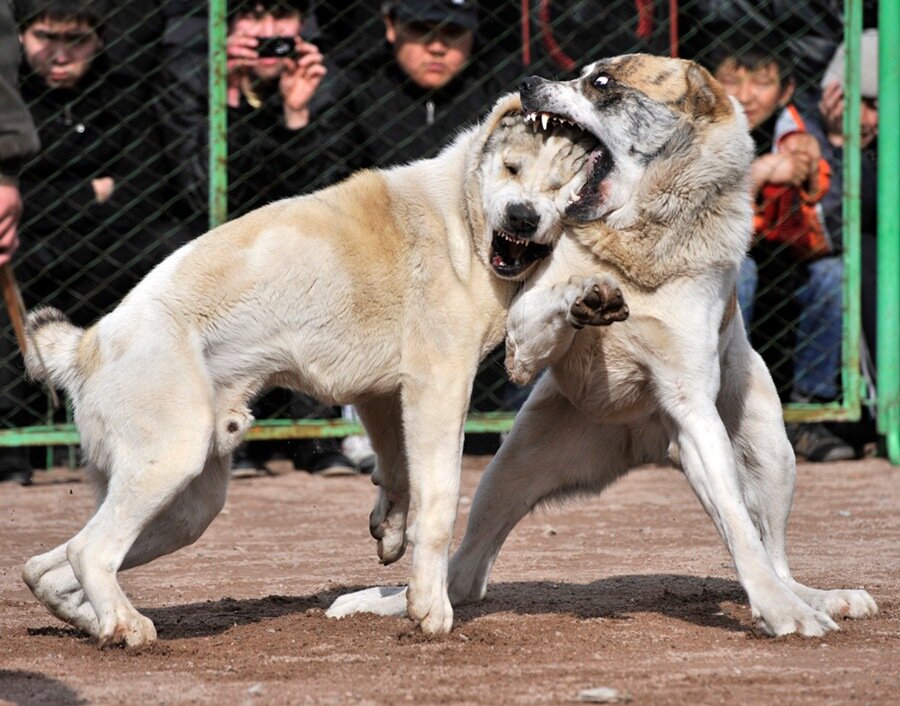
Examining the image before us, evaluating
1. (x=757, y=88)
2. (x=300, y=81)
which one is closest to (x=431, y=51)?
(x=300, y=81)

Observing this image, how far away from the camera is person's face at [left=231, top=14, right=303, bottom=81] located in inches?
300

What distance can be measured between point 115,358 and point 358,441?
392 centimetres

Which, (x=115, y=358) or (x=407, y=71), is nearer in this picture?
(x=115, y=358)

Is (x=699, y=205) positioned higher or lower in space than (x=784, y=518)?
higher

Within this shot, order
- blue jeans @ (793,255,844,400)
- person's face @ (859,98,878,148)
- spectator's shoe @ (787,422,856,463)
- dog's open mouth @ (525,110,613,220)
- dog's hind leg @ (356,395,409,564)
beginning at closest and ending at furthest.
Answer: dog's open mouth @ (525,110,613,220) → dog's hind leg @ (356,395,409,564) → blue jeans @ (793,255,844,400) → spectator's shoe @ (787,422,856,463) → person's face @ (859,98,878,148)

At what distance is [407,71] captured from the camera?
7.73 meters

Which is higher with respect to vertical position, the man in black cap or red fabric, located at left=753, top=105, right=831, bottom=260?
the man in black cap

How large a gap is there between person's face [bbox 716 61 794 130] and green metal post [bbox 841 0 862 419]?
14.5 inches

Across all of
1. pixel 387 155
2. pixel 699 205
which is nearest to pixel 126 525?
pixel 699 205

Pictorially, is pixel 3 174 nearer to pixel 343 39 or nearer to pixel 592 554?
pixel 592 554

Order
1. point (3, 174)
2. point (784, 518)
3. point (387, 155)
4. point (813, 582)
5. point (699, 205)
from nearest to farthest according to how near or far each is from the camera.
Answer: point (3, 174) → point (699, 205) → point (784, 518) → point (813, 582) → point (387, 155)

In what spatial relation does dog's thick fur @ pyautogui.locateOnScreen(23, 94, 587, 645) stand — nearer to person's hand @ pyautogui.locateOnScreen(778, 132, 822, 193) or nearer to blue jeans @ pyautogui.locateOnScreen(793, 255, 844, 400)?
person's hand @ pyautogui.locateOnScreen(778, 132, 822, 193)

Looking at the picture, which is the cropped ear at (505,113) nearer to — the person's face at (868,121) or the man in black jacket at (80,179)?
the man in black jacket at (80,179)

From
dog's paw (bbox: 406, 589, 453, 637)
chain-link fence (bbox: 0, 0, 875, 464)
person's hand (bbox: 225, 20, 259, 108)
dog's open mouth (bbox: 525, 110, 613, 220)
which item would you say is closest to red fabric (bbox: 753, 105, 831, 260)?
chain-link fence (bbox: 0, 0, 875, 464)
